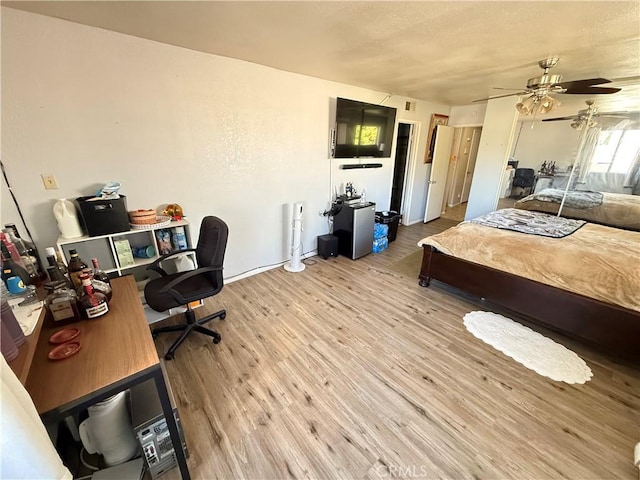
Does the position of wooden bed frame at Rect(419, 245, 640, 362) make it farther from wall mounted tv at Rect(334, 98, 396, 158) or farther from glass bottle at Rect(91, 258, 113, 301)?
glass bottle at Rect(91, 258, 113, 301)

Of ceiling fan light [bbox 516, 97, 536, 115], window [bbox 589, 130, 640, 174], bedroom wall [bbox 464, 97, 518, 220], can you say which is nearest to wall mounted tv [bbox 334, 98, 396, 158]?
bedroom wall [bbox 464, 97, 518, 220]

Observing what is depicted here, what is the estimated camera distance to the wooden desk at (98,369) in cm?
87

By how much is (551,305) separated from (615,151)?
2858 mm

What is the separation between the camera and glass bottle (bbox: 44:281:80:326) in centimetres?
120

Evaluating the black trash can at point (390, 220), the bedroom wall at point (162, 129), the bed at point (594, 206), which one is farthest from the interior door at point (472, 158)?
the bedroom wall at point (162, 129)

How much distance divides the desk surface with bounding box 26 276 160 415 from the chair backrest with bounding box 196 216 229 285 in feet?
2.17

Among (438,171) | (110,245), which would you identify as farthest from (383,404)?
(438,171)

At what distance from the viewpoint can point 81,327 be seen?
1218mm

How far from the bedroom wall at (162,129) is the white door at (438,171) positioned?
2.24m

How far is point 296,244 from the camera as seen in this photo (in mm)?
3369

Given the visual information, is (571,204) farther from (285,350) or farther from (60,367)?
(60,367)

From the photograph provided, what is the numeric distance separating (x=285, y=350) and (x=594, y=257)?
8.99 ft

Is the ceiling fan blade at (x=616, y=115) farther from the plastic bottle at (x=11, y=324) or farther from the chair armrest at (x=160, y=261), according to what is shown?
the plastic bottle at (x=11, y=324)

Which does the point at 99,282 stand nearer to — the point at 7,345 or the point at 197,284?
the point at 7,345
